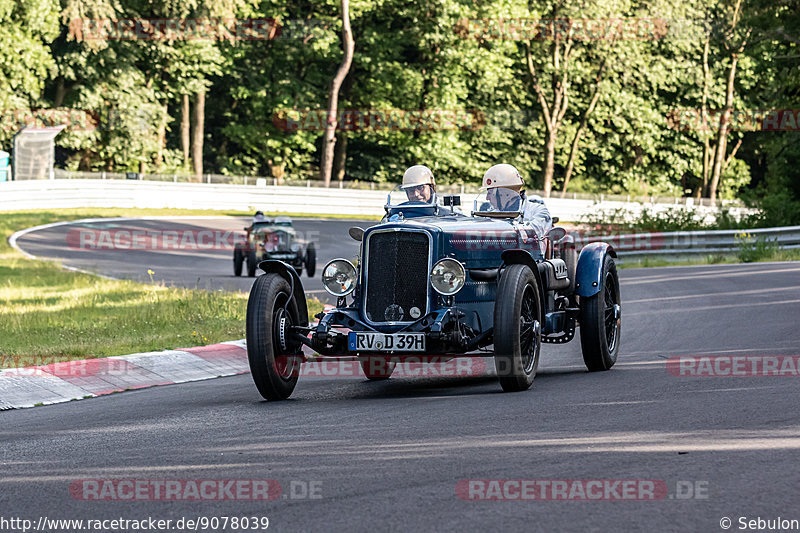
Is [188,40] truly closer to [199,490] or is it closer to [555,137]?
[555,137]

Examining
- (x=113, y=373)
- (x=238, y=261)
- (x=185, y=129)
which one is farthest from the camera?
(x=185, y=129)

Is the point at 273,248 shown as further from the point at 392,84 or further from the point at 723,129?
the point at 723,129

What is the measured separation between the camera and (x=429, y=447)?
20.6ft

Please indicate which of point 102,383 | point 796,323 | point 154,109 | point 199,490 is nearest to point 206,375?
point 102,383

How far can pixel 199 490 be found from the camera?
5.45 meters

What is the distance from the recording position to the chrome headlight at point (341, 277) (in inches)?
352

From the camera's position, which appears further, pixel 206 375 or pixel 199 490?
pixel 206 375

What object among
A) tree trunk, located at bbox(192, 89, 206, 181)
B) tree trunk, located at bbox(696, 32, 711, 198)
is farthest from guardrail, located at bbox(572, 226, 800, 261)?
tree trunk, located at bbox(696, 32, 711, 198)

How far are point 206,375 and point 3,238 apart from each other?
22.3 meters

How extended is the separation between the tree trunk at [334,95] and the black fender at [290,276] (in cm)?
4447

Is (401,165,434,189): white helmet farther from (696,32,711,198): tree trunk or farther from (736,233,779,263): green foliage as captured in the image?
(696,32,711,198): tree trunk

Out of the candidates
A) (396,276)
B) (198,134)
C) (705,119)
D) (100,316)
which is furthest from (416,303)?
(705,119)

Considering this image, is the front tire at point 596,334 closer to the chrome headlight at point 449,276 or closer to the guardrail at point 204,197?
the chrome headlight at point 449,276

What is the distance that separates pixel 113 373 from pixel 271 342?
2.47m
